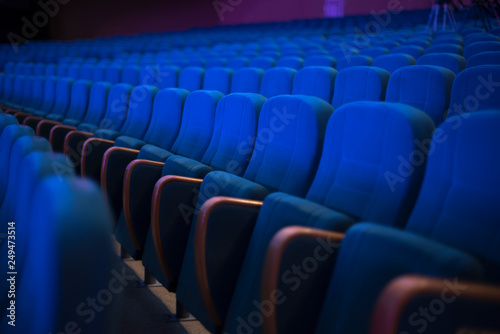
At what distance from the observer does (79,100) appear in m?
0.91

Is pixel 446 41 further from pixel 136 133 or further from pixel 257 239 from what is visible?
pixel 257 239

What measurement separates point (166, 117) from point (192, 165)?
24 cm

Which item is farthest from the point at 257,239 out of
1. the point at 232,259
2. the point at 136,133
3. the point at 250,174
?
the point at 136,133

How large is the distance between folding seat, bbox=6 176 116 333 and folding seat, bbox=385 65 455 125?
416 millimetres

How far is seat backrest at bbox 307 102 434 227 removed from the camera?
28cm

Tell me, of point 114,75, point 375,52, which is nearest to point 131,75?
point 114,75

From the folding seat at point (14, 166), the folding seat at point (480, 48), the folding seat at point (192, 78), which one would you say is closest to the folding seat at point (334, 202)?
the folding seat at point (14, 166)

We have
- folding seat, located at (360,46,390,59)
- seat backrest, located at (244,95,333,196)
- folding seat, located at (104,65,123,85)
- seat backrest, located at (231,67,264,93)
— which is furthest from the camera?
folding seat, located at (104,65,123,85)

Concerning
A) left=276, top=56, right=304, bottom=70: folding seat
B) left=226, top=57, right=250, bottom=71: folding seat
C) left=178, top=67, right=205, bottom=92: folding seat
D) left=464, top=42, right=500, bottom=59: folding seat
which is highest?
left=464, top=42, right=500, bottom=59: folding seat

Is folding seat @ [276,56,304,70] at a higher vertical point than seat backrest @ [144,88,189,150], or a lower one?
higher

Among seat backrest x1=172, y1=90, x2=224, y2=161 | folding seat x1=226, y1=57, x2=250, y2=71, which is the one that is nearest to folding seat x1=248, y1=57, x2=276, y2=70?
folding seat x1=226, y1=57, x2=250, y2=71

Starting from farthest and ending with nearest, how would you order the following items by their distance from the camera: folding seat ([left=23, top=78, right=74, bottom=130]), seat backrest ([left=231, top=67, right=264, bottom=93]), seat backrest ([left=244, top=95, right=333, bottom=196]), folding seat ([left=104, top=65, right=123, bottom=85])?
folding seat ([left=104, top=65, right=123, bottom=85])
folding seat ([left=23, top=78, right=74, bottom=130])
seat backrest ([left=231, top=67, right=264, bottom=93])
seat backrest ([left=244, top=95, right=333, bottom=196])

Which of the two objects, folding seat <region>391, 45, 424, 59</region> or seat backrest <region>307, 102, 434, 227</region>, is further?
folding seat <region>391, 45, 424, 59</region>

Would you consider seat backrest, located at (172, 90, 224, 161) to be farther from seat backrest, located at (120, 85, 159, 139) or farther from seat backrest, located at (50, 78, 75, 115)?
seat backrest, located at (50, 78, 75, 115)
